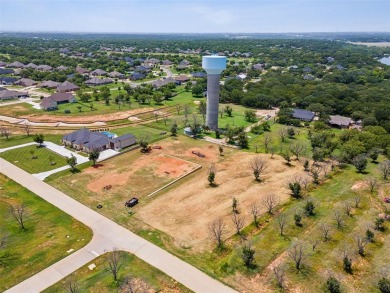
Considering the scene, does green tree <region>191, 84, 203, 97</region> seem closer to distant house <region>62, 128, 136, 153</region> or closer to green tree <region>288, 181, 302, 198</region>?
distant house <region>62, 128, 136, 153</region>

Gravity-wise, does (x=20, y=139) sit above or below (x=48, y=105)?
below

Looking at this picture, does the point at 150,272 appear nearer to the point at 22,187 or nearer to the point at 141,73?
the point at 22,187

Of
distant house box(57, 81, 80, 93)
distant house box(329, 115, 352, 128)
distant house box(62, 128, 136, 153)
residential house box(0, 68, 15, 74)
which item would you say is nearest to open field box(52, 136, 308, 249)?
distant house box(62, 128, 136, 153)

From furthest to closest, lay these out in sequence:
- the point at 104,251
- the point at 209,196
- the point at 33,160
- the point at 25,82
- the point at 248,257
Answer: the point at 25,82, the point at 33,160, the point at 209,196, the point at 104,251, the point at 248,257

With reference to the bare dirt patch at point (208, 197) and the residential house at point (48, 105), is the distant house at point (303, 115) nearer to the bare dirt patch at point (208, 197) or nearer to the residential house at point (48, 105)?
the bare dirt patch at point (208, 197)

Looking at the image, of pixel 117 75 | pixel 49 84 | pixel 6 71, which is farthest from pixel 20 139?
pixel 6 71

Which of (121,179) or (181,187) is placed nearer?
(181,187)

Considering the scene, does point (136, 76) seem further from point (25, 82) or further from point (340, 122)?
point (340, 122)
